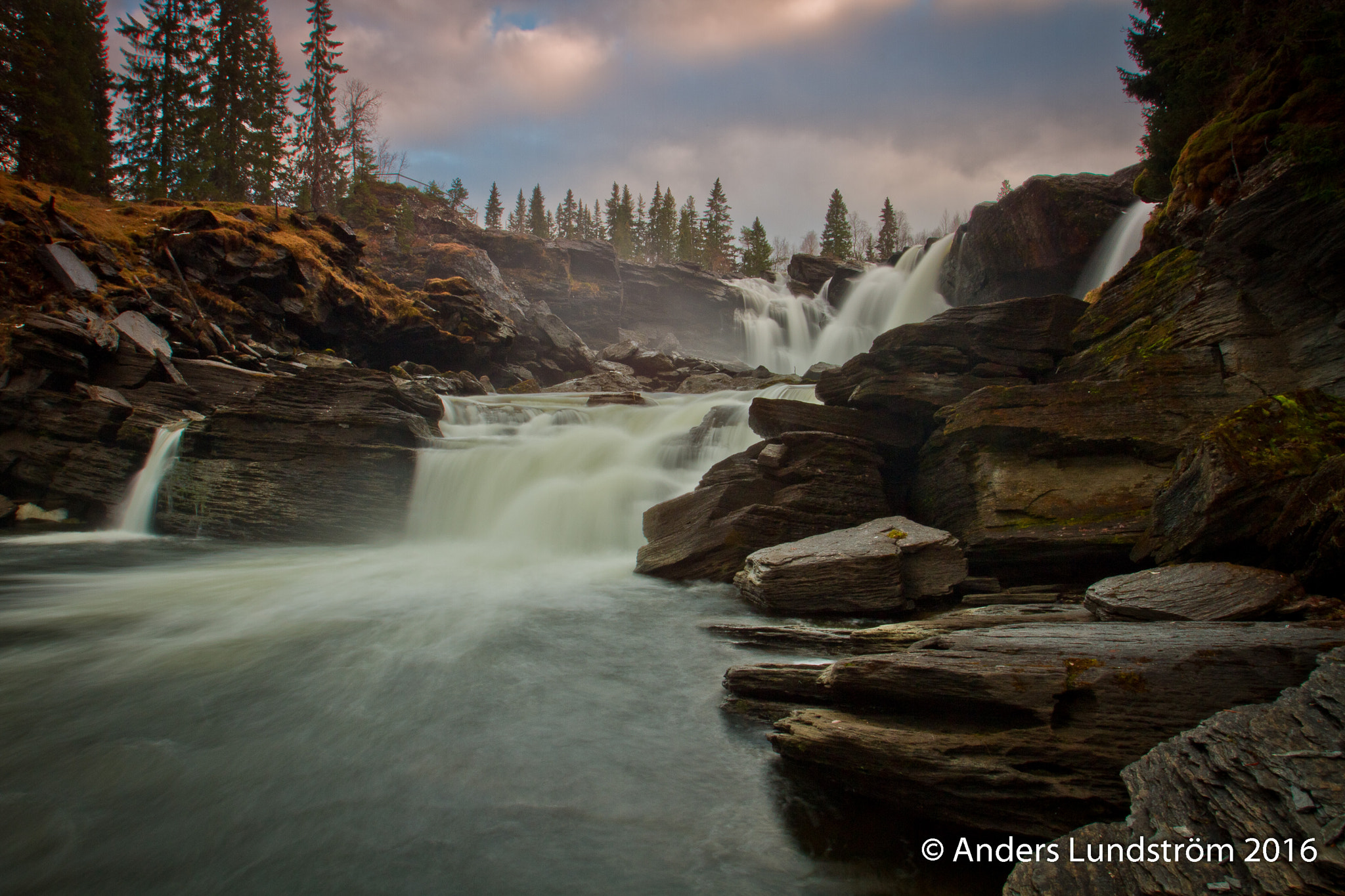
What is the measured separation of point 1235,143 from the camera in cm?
806

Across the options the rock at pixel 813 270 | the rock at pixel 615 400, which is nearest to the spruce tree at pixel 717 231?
the rock at pixel 813 270

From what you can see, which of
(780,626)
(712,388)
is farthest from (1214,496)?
(712,388)

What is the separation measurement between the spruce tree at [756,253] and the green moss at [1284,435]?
2203 inches

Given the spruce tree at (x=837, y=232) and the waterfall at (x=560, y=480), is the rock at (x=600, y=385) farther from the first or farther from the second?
the spruce tree at (x=837, y=232)

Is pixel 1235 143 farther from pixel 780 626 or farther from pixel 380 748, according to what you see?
pixel 380 748

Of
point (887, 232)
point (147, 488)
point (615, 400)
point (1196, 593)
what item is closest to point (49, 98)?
point (147, 488)

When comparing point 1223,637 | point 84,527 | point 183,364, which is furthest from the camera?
point 183,364

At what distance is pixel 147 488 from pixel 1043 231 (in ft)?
90.2

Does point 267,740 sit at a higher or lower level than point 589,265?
lower

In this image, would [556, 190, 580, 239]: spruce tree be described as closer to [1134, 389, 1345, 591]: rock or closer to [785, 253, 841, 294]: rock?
[785, 253, 841, 294]: rock

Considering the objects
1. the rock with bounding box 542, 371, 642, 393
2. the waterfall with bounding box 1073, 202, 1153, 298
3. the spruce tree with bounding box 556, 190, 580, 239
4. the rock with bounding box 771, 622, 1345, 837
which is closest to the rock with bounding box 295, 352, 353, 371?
the rock with bounding box 542, 371, 642, 393

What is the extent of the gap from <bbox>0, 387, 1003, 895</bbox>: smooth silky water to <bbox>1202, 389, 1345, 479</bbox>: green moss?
201 inches

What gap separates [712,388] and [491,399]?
11081 millimetres

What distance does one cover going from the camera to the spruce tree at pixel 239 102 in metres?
35.6
